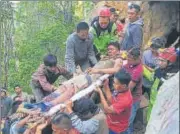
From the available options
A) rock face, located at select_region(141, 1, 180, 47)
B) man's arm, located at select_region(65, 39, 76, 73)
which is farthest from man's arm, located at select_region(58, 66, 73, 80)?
rock face, located at select_region(141, 1, 180, 47)

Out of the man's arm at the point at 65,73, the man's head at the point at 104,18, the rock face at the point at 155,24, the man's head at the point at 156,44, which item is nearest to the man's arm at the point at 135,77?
the man's head at the point at 156,44

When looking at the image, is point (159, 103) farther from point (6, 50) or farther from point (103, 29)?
point (6, 50)

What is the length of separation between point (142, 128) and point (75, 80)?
67.4 inches

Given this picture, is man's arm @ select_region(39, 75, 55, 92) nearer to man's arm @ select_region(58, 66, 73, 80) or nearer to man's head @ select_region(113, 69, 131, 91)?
man's arm @ select_region(58, 66, 73, 80)

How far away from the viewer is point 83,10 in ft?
72.4

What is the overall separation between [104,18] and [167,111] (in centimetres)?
319

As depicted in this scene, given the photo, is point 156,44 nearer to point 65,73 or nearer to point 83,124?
point 65,73

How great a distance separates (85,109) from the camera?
5559 mm

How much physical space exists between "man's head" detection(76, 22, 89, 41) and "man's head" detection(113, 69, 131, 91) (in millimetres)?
1394

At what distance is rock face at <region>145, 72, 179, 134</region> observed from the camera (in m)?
4.43

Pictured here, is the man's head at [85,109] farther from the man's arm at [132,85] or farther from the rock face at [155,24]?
the rock face at [155,24]

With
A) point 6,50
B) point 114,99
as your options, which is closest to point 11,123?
point 114,99

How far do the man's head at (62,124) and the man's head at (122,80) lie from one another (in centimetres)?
91

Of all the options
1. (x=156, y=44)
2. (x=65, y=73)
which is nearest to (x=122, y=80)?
(x=65, y=73)
